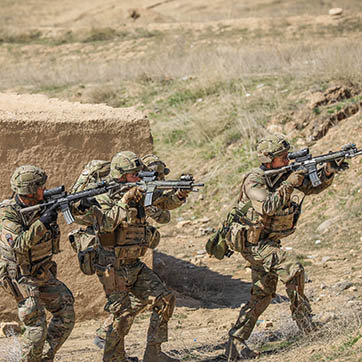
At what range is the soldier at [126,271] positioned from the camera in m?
5.76

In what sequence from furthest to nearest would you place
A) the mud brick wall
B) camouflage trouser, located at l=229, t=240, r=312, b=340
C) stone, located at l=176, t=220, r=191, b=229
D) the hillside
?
stone, located at l=176, t=220, r=191, b=229 < the mud brick wall < the hillside < camouflage trouser, located at l=229, t=240, r=312, b=340

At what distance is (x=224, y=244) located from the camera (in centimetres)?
629

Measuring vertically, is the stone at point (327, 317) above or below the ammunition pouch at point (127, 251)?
below

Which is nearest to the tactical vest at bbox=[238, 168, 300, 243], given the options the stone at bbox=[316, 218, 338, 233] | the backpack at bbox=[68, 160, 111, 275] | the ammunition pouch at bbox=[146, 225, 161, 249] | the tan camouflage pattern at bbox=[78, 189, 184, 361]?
the tan camouflage pattern at bbox=[78, 189, 184, 361]

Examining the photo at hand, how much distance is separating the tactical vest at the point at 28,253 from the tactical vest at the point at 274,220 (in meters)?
1.63

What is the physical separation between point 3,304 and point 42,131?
1.73 meters

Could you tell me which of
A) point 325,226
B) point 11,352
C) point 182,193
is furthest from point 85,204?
point 325,226

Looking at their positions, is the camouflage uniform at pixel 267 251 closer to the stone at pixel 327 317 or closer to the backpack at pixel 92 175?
the stone at pixel 327 317

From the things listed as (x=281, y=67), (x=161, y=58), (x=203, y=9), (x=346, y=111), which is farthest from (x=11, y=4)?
(x=346, y=111)

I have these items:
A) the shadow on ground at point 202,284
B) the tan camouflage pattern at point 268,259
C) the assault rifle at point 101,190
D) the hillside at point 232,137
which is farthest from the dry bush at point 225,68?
the assault rifle at point 101,190

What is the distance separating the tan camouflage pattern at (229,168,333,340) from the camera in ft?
19.4

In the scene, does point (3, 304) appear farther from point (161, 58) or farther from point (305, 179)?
point (161, 58)

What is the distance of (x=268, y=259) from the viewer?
19.6ft

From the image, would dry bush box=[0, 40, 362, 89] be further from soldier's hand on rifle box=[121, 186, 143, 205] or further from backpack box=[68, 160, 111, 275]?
soldier's hand on rifle box=[121, 186, 143, 205]
